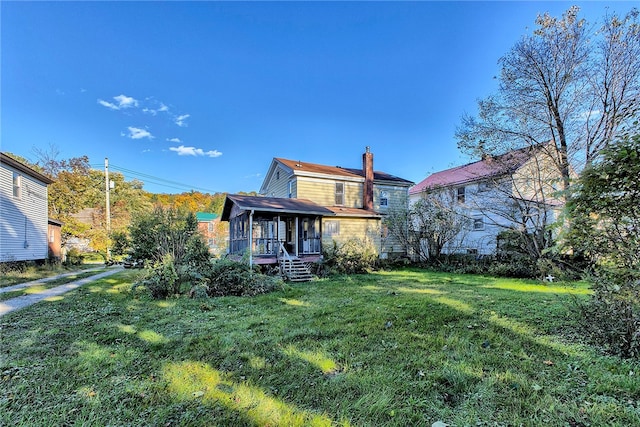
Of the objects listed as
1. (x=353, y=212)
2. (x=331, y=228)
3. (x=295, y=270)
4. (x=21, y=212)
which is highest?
(x=21, y=212)

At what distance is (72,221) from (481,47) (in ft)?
93.4

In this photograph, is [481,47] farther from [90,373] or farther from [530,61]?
[90,373]

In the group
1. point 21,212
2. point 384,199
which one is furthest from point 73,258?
point 384,199

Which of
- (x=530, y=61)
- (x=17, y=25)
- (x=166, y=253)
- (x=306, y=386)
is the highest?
(x=530, y=61)

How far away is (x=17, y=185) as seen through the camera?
14.1m

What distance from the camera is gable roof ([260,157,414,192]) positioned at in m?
17.9

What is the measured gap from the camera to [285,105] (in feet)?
61.4

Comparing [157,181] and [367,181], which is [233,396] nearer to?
[367,181]

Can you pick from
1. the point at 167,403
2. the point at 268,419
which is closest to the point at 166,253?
the point at 167,403

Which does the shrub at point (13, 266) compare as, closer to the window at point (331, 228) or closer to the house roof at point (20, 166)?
the house roof at point (20, 166)

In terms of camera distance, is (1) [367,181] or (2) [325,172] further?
(1) [367,181]

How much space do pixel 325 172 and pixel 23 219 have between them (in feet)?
54.4

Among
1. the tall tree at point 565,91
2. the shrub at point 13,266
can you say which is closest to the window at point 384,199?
the tall tree at point 565,91

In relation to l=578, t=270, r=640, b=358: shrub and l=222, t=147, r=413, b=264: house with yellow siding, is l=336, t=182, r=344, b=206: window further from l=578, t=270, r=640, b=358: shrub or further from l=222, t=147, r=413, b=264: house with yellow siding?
l=578, t=270, r=640, b=358: shrub
